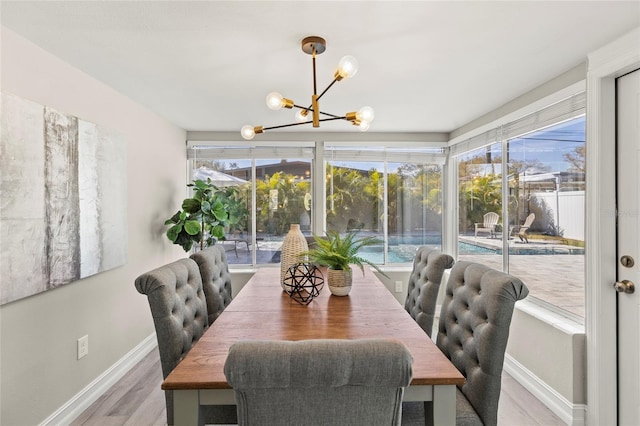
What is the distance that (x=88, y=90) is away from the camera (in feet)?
7.99

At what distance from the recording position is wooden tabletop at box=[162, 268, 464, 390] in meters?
1.11

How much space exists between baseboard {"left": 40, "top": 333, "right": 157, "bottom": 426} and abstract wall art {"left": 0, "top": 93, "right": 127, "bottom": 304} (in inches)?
31.4

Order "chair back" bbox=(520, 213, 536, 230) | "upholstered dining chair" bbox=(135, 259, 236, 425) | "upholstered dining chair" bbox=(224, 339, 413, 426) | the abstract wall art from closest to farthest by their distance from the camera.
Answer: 1. "upholstered dining chair" bbox=(224, 339, 413, 426)
2. "upholstered dining chair" bbox=(135, 259, 236, 425)
3. the abstract wall art
4. "chair back" bbox=(520, 213, 536, 230)

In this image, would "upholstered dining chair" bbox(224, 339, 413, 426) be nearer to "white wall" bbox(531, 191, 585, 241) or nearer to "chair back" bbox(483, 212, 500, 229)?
"white wall" bbox(531, 191, 585, 241)

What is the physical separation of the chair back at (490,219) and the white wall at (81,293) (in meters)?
3.40

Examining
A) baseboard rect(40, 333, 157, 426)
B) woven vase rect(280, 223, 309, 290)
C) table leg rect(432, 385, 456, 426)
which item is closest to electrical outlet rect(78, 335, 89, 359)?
baseboard rect(40, 333, 157, 426)

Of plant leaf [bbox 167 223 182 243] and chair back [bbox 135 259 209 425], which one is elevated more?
plant leaf [bbox 167 223 182 243]

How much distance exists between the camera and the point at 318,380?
814mm

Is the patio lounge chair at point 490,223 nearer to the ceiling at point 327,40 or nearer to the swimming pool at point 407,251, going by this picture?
the swimming pool at point 407,251

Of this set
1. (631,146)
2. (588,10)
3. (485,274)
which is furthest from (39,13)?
(631,146)

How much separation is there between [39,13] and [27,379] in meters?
1.91

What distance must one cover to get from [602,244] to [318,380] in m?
2.11

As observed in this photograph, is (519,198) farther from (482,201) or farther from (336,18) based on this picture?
(336,18)

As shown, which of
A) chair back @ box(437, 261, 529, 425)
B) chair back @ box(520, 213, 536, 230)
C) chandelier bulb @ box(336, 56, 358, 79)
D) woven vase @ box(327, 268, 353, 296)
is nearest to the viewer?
chair back @ box(437, 261, 529, 425)
